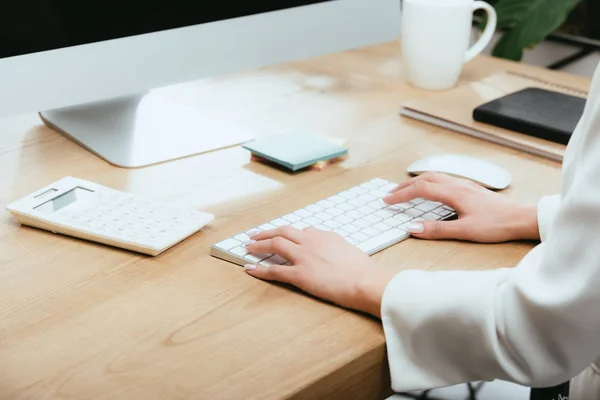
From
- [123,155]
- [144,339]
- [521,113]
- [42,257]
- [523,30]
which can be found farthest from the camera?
[523,30]

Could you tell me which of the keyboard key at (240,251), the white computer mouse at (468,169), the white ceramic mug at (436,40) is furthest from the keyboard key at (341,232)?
the white ceramic mug at (436,40)

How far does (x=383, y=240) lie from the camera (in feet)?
2.72

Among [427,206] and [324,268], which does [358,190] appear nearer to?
[427,206]

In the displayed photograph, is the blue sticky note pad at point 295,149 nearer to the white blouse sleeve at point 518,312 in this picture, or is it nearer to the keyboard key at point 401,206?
the keyboard key at point 401,206

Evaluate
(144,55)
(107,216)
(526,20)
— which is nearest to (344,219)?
(107,216)

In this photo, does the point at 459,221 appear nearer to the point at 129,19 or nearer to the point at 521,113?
the point at 521,113

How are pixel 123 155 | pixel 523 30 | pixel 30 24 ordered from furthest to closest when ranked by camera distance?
pixel 523 30, pixel 123 155, pixel 30 24

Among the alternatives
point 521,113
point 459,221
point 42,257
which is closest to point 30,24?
point 42,257

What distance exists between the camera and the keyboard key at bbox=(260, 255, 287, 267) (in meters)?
0.78

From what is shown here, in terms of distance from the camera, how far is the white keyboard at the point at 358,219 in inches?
31.6

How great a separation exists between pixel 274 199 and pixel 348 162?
151 millimetres

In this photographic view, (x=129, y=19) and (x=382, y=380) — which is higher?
(x=129, y=19)

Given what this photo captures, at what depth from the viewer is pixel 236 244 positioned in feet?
2.66

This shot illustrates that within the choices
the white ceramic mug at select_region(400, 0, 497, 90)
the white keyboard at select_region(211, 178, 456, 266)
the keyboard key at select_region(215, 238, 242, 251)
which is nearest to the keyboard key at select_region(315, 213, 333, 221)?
the white keyboard at select_region(211, 178, 456, 266)
